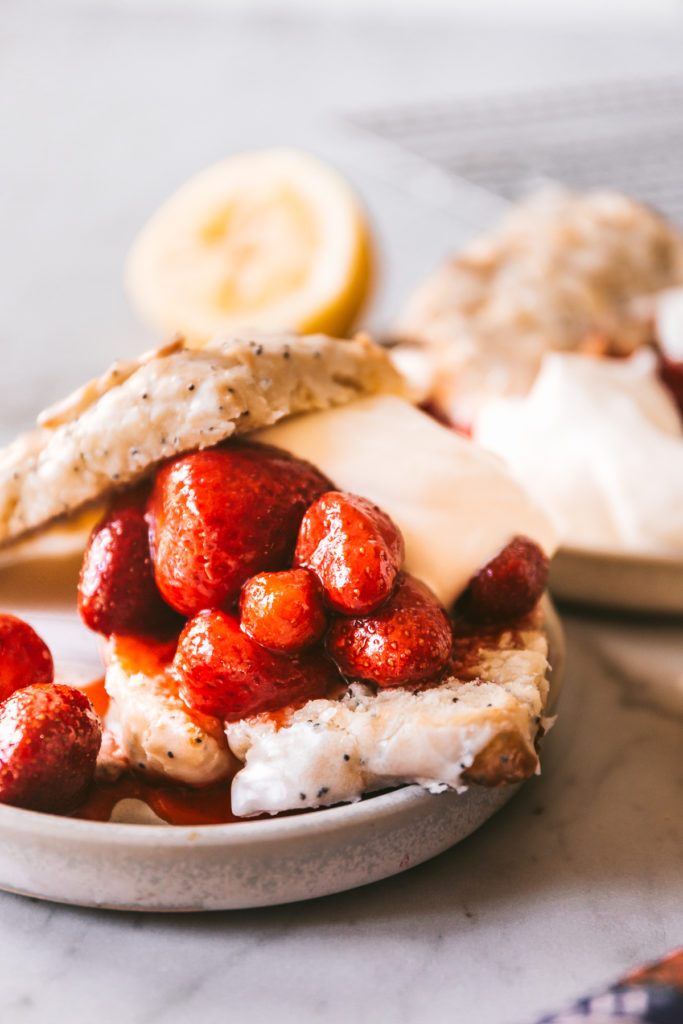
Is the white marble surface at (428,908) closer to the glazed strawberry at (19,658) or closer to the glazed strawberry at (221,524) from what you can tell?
the glazed strawberry at (19,658)

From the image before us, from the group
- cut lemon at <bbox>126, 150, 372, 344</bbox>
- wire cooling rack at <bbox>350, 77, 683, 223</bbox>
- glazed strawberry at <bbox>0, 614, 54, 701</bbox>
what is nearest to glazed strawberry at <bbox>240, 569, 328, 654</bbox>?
glazed strawberry at <bbox>0, 614, 54, 701</bbox>

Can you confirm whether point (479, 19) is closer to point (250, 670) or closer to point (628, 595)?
point (628, 595)

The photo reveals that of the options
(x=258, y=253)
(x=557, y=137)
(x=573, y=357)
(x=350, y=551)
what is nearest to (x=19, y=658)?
(x=350, y=551)

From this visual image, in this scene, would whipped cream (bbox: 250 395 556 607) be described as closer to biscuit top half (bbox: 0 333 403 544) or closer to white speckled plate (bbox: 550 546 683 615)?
biscuit top half (bbox: 0 333 403 544)

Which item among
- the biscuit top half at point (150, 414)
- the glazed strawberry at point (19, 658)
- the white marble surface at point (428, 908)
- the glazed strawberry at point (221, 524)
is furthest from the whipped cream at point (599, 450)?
the glazed strawberry at point (19, 658)

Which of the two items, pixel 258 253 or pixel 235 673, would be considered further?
pixel 258 253

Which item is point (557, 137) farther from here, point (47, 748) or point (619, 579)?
point (47, 748)

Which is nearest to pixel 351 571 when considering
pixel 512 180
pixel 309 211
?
pixel 309 211
